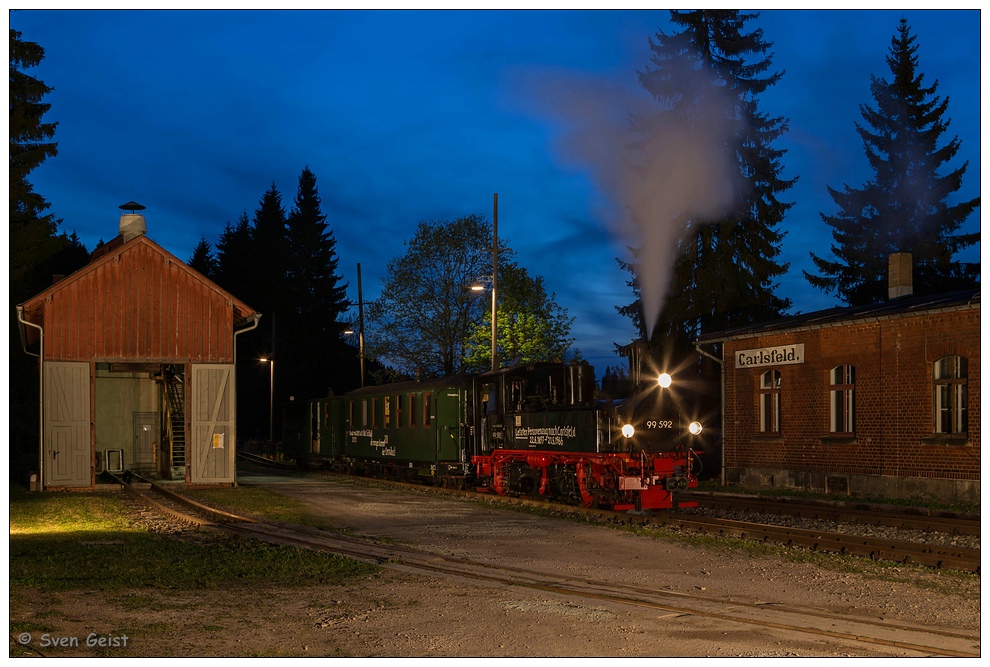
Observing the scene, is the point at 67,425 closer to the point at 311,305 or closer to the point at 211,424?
the point at 211,424

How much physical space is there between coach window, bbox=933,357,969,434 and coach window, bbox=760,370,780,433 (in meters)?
4.38

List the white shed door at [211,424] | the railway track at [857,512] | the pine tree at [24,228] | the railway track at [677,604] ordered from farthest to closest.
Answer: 1. the pine tree at [24,228]
2. the white shed door at [211,424]
3. the railway track at [857,512]
4. the railway track at [677,604]

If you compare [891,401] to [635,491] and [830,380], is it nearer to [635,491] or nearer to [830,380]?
[830,380]

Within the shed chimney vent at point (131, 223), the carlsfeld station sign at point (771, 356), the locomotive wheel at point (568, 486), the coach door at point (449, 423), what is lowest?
the locomotive wheel at point (568, 486)

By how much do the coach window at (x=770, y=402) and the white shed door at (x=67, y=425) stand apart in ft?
52.7

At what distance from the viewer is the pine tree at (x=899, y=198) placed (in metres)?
40.0

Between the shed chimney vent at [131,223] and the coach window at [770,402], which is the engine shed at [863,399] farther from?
the shed chimney vent at [131,223]

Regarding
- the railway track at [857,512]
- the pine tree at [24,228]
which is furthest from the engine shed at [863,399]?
the pine tree at [24,228]

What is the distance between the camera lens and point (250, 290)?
67312 millimetres

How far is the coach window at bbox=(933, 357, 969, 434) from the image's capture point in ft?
60.8

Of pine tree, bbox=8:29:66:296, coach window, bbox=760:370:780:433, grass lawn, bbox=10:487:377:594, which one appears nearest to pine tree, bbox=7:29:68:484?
pine tree, bbox=8:29:66:296

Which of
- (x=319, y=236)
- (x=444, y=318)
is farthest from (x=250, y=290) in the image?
(x=444, y=318)

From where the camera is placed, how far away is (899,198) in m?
41.2

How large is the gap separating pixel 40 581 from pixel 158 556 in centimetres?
185
